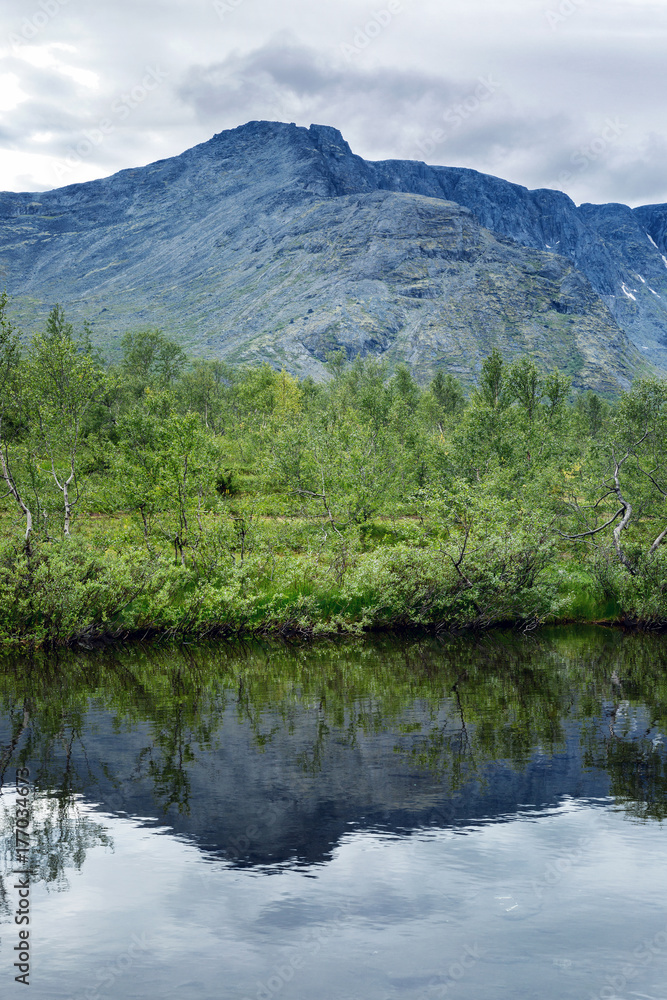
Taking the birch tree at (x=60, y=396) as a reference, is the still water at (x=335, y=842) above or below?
below

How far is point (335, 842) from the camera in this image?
577 inches

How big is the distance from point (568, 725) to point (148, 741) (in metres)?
11.8

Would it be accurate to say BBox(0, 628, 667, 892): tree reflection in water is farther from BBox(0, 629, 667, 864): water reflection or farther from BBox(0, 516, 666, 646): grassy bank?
BBox(0, 516, 666, 646): grassy bank

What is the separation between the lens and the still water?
10961 millimetres

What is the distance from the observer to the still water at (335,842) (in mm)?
10961

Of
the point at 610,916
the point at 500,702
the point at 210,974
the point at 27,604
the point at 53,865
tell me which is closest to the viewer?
the point at 210,974

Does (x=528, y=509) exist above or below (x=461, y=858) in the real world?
above

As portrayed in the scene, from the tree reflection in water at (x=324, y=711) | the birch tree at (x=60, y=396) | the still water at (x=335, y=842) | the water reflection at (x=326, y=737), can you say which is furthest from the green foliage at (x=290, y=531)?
the still water at (x=335, y=842)

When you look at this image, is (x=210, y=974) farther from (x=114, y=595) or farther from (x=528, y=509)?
(x=528, y=509)

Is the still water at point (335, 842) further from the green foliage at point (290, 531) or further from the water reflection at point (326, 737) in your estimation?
the green foliage at point (290, 531)

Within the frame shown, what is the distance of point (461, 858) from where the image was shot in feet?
45.9

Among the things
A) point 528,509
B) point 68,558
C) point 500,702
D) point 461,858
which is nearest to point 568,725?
point 500,702

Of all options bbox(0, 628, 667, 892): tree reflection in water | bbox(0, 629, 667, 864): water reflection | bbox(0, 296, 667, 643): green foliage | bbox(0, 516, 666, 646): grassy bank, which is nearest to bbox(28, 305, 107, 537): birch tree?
bbox(0, 296, 667, 643): green foliage

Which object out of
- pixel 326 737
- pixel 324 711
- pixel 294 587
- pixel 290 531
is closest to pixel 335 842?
pixel 326 737
